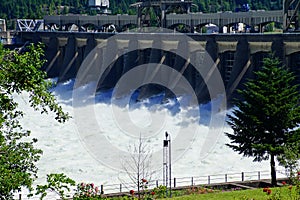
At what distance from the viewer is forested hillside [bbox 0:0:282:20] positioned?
106812 mm

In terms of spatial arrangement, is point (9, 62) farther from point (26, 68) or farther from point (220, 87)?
point (220, 87)

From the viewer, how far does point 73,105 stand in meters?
51.6

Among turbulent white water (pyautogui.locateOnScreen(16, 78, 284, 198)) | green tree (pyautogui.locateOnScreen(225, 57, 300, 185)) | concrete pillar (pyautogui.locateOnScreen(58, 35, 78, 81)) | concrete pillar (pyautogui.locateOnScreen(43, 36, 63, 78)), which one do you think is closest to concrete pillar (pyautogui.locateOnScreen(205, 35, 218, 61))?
turbulent white water (pyautogui.locateOnScreen(16, 78, 284, 198))

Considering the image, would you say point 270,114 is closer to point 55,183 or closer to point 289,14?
point 55,183

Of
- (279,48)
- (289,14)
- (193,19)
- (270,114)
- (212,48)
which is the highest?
(193,19)

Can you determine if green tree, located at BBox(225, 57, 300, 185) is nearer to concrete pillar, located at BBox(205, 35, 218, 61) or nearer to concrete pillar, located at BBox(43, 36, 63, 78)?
concrete pillar, located at BBox(205, 35, 218, 61)

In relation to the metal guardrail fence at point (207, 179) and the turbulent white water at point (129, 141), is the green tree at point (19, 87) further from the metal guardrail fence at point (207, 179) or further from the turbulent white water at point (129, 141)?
the turbulent white water at point (129, 141)

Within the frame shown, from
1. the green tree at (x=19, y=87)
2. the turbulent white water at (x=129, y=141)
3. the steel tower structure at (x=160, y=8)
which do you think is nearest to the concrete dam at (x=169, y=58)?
the turbulent white water at (x=129, y=141)

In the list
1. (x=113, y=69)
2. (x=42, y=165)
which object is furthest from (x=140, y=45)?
(x=42, y=165)

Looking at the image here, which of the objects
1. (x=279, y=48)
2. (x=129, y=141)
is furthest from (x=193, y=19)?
(x=129, y=141)

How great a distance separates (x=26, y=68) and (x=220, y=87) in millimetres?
36615

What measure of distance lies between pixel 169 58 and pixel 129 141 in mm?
17575

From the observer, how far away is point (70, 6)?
5231 inches

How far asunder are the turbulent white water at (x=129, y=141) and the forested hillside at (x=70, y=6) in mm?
58852
